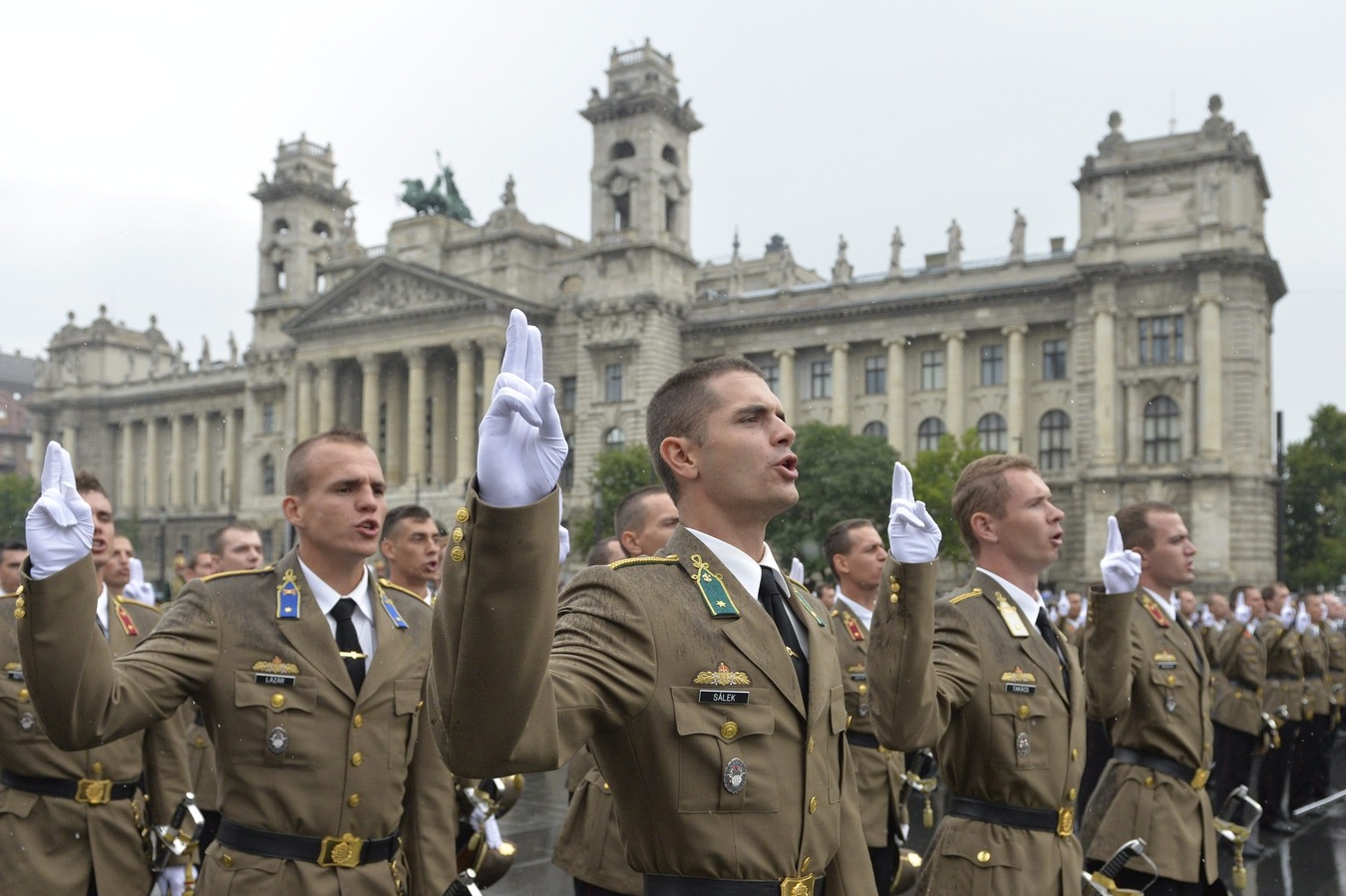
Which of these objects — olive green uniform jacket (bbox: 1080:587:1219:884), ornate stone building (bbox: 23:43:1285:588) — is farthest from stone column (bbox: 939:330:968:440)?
olive green uniform jacket (bbox: 1080:587:1219:884)

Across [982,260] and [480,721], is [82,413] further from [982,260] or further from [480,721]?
[480,721]

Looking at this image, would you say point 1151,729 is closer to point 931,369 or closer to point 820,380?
point 931,369

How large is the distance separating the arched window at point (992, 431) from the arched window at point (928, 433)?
1.73m

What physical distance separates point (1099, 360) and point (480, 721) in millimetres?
47647

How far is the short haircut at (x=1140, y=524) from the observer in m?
6.61

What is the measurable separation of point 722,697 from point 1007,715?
216cm

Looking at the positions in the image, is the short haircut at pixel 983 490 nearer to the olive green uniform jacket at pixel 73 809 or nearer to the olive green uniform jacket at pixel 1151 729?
the olive green uniform jacket at pixel 1151 729

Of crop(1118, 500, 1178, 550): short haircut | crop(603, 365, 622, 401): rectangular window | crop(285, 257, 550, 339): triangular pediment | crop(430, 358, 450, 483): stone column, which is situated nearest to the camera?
crop(1118, 500, 1178, 550): short haircut

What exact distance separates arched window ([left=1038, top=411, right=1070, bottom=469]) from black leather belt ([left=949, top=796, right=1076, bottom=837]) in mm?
46338

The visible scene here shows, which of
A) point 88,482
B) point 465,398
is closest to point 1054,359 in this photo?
point 465,398

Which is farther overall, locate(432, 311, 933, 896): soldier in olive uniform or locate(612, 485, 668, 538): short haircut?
locate(612, 485, 668, 538): short haircut

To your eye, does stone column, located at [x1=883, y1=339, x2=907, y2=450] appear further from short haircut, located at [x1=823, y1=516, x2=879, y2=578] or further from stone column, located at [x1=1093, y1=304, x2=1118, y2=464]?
short haircut, located at [x1=823, y1=516, x2=879, y2=578]

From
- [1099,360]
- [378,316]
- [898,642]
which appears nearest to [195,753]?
[898,642]

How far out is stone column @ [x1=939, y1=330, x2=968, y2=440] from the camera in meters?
51.8
